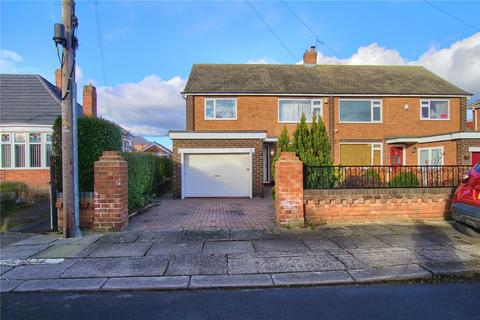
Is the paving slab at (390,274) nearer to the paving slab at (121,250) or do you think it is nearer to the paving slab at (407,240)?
the paving slab at (407,240)

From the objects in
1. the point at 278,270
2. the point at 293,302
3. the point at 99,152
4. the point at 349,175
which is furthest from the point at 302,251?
the point at 99,152

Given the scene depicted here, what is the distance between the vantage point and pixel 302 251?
213 inches

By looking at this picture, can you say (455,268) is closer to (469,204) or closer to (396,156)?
(469,204)

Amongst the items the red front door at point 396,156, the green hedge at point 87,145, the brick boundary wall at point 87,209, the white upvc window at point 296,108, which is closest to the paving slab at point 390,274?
the brick boundary wall at point 87,209

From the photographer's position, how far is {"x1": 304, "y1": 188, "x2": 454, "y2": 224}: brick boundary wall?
7391mm

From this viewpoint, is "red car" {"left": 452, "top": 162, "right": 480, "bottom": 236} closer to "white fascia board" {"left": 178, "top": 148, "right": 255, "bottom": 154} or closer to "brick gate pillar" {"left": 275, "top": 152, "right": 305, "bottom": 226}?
"brick gate pillar" {"left": 275, "top": 152, "right": 305, "bottom": 226}

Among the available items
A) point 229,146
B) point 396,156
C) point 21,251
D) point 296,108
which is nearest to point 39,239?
point 21,251

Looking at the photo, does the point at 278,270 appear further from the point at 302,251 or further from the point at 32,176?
the point at 32,176

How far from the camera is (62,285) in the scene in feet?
13.5

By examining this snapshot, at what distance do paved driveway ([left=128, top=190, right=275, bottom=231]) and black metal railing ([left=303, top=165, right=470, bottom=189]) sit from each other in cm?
166

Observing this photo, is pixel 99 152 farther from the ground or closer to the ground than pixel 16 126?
closer to the ground

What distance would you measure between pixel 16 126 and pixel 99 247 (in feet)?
46.2

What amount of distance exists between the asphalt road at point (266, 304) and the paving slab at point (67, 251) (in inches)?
56.7

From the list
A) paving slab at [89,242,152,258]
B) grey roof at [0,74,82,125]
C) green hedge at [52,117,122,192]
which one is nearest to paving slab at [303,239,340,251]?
paving slab at [89,242,152,258]
